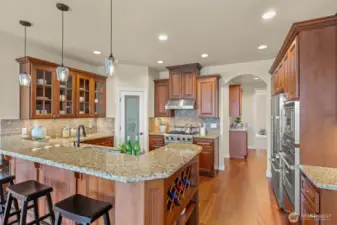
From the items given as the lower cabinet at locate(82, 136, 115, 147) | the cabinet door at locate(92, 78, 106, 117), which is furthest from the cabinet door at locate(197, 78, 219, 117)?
the cabinet door at locate(92, 78, 106, 117)

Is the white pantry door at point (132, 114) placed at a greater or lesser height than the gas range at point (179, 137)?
greater

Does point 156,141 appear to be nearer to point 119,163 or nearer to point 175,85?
point 175,85

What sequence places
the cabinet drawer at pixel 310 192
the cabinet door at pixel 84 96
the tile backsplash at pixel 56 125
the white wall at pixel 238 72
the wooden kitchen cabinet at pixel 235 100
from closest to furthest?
1. the cabinet drawer at pixel 310 192
2. the tile backsplash at pixel 56 125
3. the cabinet door at pixel 84 96
4. the white wall at pixel 238 72
5. the wooden kitchen cabinet at pixel 235 100

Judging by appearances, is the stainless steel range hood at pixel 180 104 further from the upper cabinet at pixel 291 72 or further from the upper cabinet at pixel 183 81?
the upper cabinet at pixel 291 72

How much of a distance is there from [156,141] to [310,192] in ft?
11.9

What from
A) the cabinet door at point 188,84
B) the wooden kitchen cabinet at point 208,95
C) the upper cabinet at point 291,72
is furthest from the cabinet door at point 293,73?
the cabinet door at point 188,84

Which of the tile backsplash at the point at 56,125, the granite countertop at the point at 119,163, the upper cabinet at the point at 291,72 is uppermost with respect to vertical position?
the upper cabinet at the point at 291,72

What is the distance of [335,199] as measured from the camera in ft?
5.00

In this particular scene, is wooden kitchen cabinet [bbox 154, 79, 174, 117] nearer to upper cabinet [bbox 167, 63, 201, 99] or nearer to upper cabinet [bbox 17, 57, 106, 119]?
upper cabinet [bbox 167, 63, 201, 99]

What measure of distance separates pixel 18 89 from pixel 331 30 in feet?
15.1

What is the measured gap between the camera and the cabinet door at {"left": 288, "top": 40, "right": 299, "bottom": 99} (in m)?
2.14

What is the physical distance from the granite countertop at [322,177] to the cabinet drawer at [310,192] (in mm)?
95

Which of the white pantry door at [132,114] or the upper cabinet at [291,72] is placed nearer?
the upper cabinet at [291,72]

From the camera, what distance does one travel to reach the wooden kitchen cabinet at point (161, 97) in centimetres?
519
